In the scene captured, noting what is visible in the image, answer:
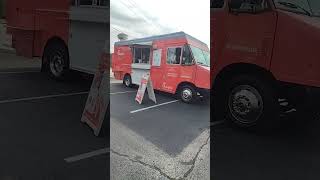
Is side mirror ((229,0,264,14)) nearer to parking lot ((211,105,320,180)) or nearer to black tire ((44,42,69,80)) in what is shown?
parking lot ((211,105,320,180))

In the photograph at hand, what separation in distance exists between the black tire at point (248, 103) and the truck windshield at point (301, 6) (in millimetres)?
808

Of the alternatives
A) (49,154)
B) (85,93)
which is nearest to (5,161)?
(49,154)

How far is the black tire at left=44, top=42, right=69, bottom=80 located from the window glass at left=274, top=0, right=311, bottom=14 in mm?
3336

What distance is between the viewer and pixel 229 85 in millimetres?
4773

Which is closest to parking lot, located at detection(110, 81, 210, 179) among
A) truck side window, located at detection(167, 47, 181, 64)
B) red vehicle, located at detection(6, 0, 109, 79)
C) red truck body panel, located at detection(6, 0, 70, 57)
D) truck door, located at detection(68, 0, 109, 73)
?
truck side window, located at detection(167, 47, 181, 64)

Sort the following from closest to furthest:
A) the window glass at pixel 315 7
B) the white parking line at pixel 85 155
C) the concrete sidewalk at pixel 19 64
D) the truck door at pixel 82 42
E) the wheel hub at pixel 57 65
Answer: the white parking line at pixel 85 155 → the truck door at pixel 82 42 → the window glass at pixel 315 7 → the wheel hub at pixel 57 65 → the concrete sidewalk at pixel 19 64

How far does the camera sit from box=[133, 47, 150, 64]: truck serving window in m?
1.59

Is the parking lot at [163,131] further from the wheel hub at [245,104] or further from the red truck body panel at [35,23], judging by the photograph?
the red truck body panel at [35,23]

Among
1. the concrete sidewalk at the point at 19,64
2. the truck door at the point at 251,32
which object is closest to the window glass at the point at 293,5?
the truck door at the point at 251,32

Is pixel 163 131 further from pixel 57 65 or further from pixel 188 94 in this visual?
pixel 57 65

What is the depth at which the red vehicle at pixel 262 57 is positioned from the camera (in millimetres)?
4152

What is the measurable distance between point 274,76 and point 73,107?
2436mm

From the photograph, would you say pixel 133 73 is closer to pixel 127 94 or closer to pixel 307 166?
pixel 127 94

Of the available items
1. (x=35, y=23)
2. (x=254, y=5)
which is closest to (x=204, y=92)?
(x=254, y=5)
